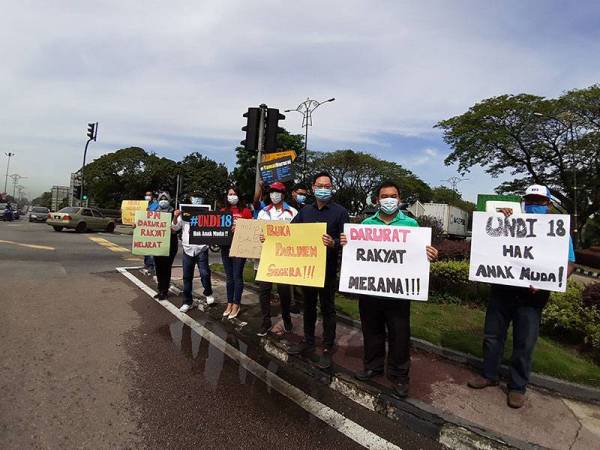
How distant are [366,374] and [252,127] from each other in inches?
220

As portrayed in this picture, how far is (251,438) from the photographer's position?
2.93m

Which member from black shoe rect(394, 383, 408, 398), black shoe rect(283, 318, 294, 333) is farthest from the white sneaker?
black shoe rect(394, 383, 408, 398)

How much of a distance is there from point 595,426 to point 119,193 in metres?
Result: 57.4

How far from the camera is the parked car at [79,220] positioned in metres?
21.7

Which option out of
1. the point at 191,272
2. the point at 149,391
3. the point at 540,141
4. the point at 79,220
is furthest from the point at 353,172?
the point at 149,391

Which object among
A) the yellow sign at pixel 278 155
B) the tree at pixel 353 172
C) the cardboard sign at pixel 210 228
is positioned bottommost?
the cardboard sign at pixel 210 228

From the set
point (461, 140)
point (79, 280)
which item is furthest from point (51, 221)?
point (461, 140)

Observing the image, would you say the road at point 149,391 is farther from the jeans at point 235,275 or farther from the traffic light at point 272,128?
the traffic light at point 272,128

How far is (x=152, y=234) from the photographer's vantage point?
694cm

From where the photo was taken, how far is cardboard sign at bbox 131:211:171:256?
6.83 m

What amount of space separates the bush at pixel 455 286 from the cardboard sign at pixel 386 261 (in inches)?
152

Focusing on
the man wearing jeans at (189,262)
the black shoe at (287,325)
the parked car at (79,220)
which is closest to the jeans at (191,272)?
the man wearing jeans at (189,262)

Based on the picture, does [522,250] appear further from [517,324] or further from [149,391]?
[149,391]

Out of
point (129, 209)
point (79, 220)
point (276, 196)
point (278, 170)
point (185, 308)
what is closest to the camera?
point (276, 196)
